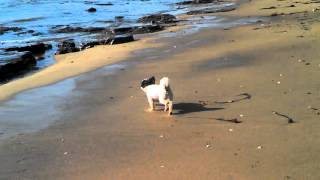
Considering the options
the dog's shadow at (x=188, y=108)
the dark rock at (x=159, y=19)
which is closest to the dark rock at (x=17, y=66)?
the dog's shadow at (x=188, y=108)

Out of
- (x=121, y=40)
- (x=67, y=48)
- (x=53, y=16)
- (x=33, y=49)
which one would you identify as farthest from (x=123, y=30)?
(x=53, y=16)

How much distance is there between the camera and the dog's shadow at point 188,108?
8445 mm

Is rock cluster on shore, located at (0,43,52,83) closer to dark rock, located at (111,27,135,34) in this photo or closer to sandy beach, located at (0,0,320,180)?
sandy beach, located at (0,0,320,180)

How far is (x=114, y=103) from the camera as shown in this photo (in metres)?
9.38

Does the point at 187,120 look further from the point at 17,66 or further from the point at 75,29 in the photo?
the point at 75,29

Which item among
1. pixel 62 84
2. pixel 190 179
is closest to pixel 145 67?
pixel 62 84

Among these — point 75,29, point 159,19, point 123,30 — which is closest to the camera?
point 123,30

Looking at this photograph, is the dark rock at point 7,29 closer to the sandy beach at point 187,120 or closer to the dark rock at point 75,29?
the dark rock at point 75,29

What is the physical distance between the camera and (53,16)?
99.1ft

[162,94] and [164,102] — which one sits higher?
[162,94]

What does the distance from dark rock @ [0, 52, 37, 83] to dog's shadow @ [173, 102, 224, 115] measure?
5.86 metres

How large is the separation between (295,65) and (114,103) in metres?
3.81

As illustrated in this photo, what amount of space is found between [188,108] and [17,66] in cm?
715

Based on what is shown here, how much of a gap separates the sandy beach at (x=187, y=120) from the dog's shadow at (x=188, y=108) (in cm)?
2
